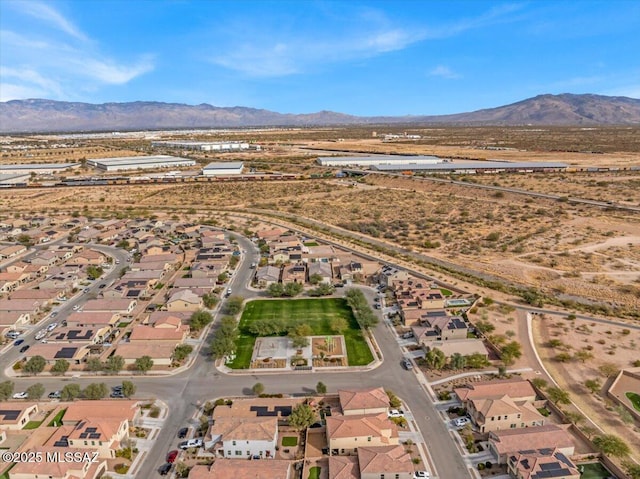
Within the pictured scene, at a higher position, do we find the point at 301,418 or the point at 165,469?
the point at 301,418

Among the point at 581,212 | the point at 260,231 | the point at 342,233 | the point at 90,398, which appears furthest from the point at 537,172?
the point at 90,398

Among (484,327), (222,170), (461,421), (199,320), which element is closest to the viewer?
(461,421)

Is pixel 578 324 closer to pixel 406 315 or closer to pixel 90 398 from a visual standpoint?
pixel 406 315

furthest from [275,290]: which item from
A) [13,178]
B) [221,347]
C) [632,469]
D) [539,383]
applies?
[13,178]

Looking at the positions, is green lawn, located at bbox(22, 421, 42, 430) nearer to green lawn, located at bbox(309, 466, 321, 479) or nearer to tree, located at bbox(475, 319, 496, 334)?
green lawn, located at bbox(309, 466, 321, 479)

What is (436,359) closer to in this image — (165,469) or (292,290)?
(292,290)

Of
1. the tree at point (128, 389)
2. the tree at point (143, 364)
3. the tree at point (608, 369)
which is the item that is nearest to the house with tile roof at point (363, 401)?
the tree at point (128, 389)
